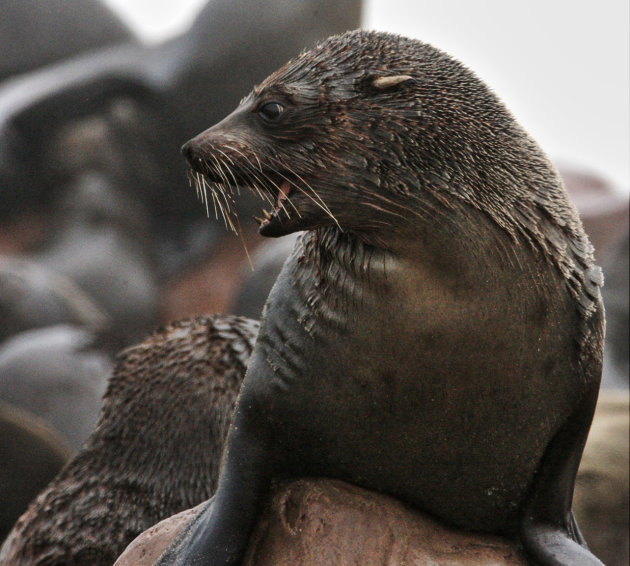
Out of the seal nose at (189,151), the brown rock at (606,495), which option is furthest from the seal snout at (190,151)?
the brown rock at (606,495)

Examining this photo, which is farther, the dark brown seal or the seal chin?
the dark brown seal

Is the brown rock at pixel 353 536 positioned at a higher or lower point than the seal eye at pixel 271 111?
lower

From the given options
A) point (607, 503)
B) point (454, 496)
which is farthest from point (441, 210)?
point (607, 503)

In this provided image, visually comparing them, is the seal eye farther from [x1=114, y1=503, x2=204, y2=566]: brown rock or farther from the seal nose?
[x1=114, y1=503, x2=204, y2=566]: brown rock

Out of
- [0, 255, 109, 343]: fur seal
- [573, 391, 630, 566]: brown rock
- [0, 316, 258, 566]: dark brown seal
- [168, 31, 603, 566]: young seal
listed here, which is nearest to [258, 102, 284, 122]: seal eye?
[168, 31, 603, 566]: young seal

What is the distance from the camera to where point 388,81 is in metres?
3.21

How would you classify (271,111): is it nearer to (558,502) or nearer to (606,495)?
(558,502)

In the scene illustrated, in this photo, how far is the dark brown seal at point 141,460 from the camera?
14.5 feet

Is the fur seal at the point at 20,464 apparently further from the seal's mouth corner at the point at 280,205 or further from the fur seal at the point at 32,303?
the seal's mouth corner at the point at 280,205

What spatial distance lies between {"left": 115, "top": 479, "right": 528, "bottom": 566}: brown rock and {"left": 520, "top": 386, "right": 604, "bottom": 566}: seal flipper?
0.30 ft

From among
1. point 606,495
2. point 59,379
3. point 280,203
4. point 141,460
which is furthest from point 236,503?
point 59,379

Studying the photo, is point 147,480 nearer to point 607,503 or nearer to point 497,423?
point 497,423

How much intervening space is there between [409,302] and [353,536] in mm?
735

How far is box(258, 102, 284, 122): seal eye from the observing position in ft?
10.6
